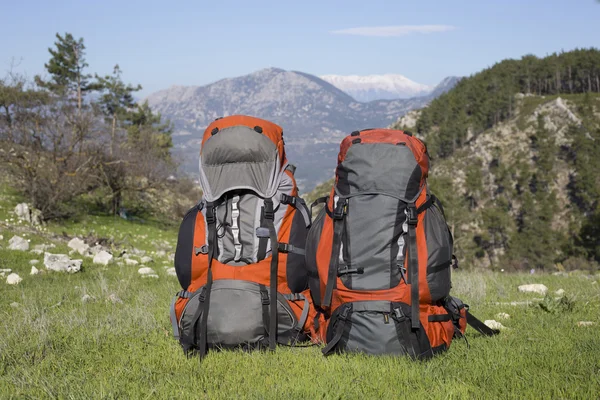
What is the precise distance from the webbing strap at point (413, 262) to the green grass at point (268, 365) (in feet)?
1.25

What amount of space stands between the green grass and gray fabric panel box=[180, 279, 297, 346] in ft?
0.62

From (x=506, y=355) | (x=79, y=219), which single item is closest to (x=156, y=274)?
(x=506, y=355)

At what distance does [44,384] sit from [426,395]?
2547 mm

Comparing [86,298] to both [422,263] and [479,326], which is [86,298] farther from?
[479,326]

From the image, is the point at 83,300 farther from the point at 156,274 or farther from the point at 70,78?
the point at 70,78

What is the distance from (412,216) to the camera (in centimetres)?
419

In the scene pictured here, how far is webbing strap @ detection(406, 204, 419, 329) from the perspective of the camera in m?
4.08

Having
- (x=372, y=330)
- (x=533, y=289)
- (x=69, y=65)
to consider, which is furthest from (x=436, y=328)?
(x=69, y=65)

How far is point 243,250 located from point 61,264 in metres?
5.50

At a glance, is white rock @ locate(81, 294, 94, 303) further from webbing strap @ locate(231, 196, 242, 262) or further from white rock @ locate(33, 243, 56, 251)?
white rock @ locate(33, 243, 56, 251)

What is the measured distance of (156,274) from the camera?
932 cm

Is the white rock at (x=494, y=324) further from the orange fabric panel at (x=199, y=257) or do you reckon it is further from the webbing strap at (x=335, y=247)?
the orange fabric panel at (x=199, y=257)

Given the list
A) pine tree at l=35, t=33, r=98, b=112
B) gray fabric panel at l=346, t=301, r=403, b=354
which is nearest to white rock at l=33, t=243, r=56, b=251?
gray fabric panel at l=346, t=301, r=403, b=354

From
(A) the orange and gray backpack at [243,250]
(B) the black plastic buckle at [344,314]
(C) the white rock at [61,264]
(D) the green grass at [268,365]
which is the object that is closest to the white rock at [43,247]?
(C) the white rock at [61,264]
